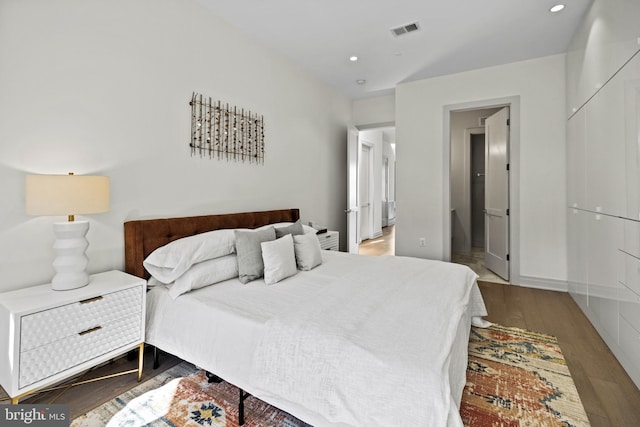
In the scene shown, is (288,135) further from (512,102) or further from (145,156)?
(512,102)

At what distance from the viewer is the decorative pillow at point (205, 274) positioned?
197 centimetres

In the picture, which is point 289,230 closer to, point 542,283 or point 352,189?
point 352,189

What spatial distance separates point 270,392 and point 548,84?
14.5 feet

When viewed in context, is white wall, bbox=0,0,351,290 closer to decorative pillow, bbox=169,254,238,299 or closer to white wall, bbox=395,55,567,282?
decorative pillow, bbox=169,254,238,299

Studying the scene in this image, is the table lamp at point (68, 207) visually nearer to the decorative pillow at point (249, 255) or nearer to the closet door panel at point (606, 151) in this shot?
the decorative pillow at point (249, 255)

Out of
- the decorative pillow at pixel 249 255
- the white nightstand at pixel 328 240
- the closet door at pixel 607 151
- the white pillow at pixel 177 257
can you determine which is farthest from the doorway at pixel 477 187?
the white pillow at pixel 177 257

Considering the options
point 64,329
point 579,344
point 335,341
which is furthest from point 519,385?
point 64,329

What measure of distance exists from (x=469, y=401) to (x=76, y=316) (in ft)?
7.12

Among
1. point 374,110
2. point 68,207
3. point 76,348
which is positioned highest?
point 374,110

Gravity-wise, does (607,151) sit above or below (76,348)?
above

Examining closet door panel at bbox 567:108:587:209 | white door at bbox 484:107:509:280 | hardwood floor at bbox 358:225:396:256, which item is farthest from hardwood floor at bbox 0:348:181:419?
hardwood floor at bbox 358:225:396:256

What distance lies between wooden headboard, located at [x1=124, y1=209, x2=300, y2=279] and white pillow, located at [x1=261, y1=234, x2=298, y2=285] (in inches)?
26.7

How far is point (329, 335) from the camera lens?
1.38 metres

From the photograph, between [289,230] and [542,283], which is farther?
[542,283]
